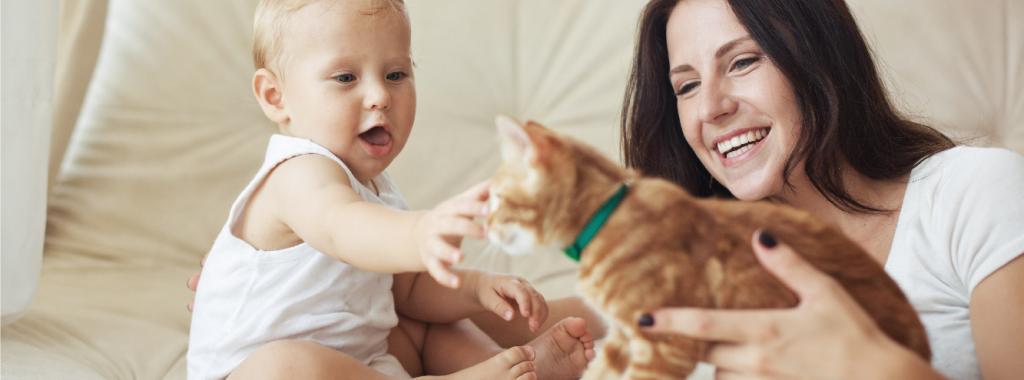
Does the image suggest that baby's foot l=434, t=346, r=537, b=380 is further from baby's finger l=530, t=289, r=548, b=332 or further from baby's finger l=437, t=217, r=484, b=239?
baby's finger l=437, t=217, r=484, b=239

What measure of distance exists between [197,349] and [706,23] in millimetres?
766

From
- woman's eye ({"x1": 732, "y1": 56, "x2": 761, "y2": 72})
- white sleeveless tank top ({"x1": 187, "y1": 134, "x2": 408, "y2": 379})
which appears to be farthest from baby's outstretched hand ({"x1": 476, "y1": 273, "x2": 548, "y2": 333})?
woman's eye ({"x1": 732, "y1": 56, "x2": 761, "y2": 72})

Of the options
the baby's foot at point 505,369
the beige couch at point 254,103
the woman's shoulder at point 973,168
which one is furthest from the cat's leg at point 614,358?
the beige couch at point 254,103

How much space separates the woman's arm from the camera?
1.01 metres

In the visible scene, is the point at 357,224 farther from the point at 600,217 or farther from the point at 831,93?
the point at 831,93

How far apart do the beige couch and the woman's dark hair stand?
48 centimetres

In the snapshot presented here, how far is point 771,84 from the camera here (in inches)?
46.7

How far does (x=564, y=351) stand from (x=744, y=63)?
0.44m

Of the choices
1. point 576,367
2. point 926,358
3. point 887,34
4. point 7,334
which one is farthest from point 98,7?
point 926,358

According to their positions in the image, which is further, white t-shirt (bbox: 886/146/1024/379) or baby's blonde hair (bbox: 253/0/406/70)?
baby's blonde hair (bbox: 253/0/406/70)

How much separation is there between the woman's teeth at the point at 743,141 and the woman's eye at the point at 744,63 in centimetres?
8

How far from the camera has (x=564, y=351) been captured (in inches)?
49.9

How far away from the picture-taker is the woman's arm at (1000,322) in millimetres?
1009

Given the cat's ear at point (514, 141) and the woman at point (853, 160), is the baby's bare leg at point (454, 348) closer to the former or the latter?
the woman at point (853, 160)
